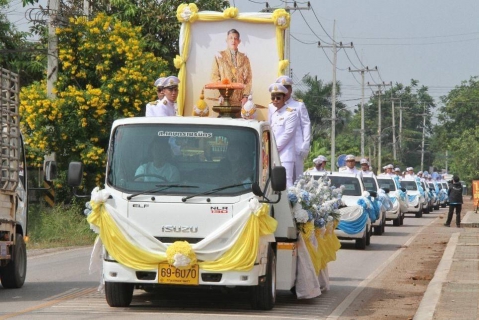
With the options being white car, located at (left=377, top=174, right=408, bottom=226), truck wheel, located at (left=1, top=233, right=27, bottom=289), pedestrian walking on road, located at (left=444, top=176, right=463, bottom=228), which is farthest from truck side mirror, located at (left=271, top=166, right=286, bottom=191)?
pedestrian walking on road, located at (left=444, top=176, right=463, bottom=228)

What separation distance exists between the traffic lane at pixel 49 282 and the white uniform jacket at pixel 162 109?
2.52 metres

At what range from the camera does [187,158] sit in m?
12.5

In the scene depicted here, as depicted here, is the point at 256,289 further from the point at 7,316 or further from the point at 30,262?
the point at 30,262

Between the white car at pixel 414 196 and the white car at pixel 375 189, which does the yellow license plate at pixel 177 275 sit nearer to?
the white car at pixel 375 189

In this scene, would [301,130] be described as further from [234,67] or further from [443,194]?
[443,194]

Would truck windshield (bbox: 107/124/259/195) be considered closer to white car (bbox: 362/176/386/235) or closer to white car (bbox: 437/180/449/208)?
white car (bbox: 362/176/386/235)

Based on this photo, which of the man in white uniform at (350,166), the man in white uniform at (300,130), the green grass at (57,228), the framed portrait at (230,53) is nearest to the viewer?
the man in white uniform at (300,130)

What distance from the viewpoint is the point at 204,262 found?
11.8 metres

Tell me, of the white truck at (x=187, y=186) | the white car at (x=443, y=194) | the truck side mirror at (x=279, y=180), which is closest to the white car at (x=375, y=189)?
the white truck at (x=187, y=186)

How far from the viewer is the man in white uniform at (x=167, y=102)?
1476 cm

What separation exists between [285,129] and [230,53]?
65.6 inches

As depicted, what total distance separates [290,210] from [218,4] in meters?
25.6

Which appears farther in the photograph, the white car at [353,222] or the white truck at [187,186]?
the white car at [353,222]

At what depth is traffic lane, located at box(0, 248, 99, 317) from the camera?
13.3 meters
